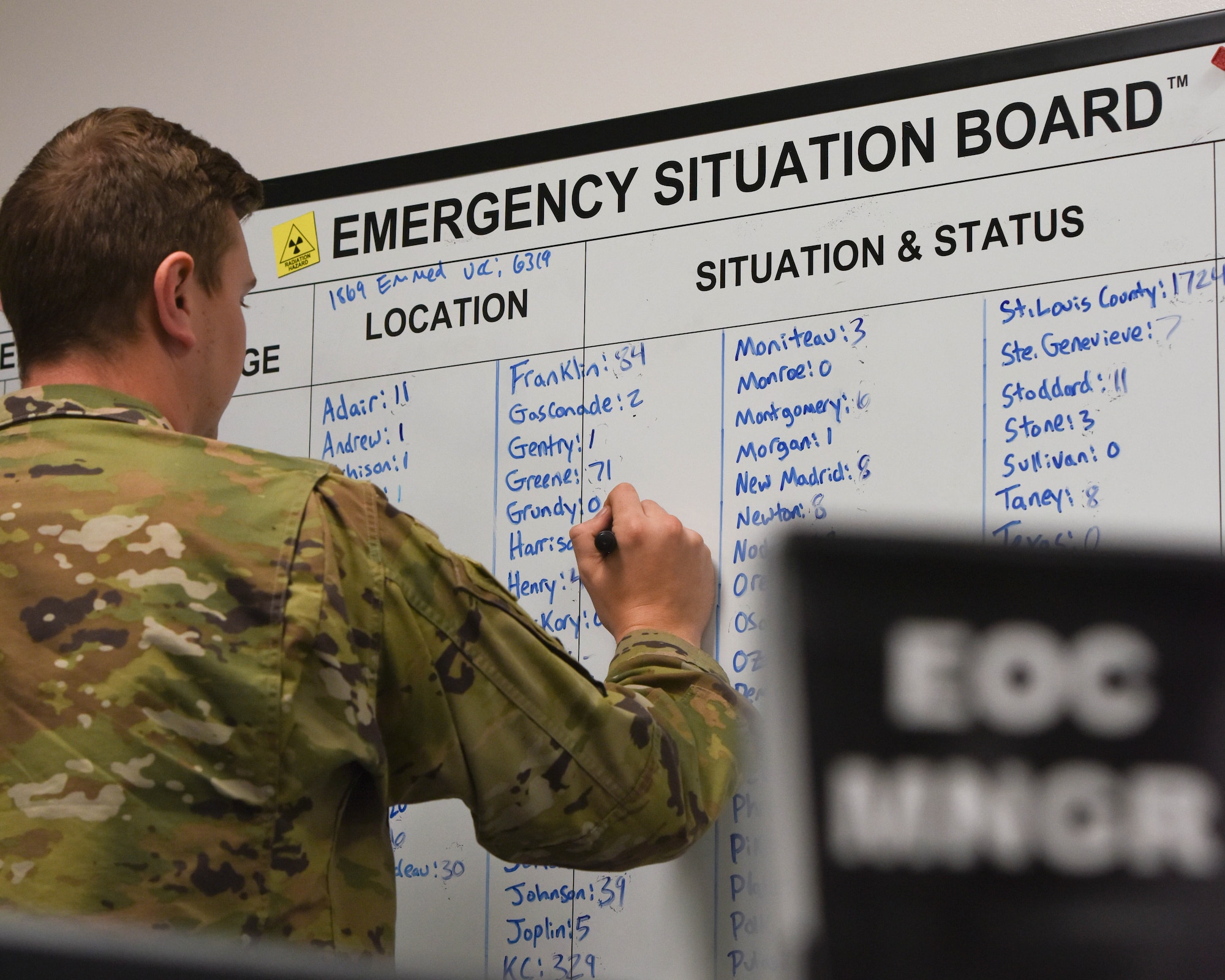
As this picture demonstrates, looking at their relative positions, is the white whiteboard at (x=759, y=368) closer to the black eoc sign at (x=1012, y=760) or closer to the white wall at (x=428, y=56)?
the white wall at (x=428, y=56)

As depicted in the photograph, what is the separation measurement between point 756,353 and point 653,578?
27 centimetres

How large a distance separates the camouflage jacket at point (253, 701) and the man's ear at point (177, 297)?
11 cm

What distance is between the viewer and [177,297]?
1208mm

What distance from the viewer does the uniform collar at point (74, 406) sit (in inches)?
42.5


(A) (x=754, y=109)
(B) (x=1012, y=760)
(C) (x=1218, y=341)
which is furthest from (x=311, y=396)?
(B) (x=1012, y=760)

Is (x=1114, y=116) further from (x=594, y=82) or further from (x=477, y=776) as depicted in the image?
(x=477, y=776)

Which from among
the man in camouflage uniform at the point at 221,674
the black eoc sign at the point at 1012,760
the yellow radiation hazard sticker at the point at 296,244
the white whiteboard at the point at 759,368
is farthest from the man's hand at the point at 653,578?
the black eoc sign at the point at 1012,760

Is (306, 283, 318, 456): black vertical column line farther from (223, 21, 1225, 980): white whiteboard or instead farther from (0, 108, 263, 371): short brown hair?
(0, 108, 263, 371): short brown hair

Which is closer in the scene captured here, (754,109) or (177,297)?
(177,297)

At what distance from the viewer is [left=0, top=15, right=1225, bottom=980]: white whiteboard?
132 cm

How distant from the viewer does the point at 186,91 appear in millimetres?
1984

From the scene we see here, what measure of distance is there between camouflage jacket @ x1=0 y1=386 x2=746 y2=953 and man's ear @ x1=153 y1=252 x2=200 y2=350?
11cm

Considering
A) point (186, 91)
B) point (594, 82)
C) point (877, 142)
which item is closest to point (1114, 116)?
point (877, 142)

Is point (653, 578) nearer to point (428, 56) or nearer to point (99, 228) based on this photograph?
point (99, 228)
